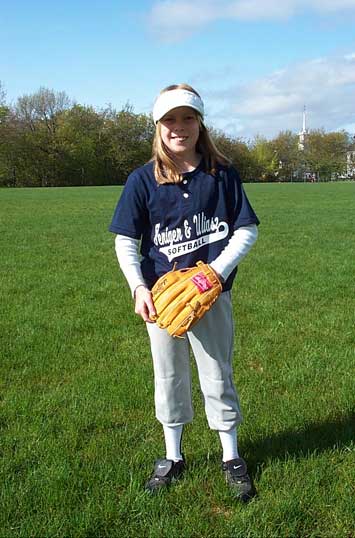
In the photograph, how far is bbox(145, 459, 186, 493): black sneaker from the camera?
2.96 meters

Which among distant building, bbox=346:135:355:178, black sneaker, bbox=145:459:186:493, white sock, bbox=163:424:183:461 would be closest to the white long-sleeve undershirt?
white sock, bbox=163:424:183:461

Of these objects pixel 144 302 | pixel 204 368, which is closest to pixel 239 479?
pixel 204 368

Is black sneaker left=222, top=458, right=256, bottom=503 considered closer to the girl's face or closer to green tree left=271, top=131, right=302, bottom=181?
the girl's face

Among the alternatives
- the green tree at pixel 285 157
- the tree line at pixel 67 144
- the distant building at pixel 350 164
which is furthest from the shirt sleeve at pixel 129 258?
the distant building at pixel 350 164

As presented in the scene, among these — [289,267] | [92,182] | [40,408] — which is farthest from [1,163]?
[40,408]

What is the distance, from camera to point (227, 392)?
3.06 meters

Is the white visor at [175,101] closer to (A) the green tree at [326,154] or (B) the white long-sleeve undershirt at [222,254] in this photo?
(B) the white long-sleeve undershirt at [222,254]

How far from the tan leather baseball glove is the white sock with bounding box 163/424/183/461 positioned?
676 millimetres

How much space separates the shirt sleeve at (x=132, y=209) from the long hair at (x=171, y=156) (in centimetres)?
12

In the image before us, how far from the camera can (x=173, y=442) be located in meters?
3.17

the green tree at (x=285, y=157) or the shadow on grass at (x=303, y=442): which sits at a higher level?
the green tree at (x=285, y=157)

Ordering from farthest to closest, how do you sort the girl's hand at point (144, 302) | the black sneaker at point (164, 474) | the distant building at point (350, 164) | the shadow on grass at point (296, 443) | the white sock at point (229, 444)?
the distant building at point (350, 164) < the shadow on grass at point (296, 443) < the white sock at point (229, 444) < the black sneaker at point (164, 474) < the girl's hand at point (144, 302)

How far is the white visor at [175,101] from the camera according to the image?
280cm

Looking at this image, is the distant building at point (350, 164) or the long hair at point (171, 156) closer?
the long hair at point (171, 156)
